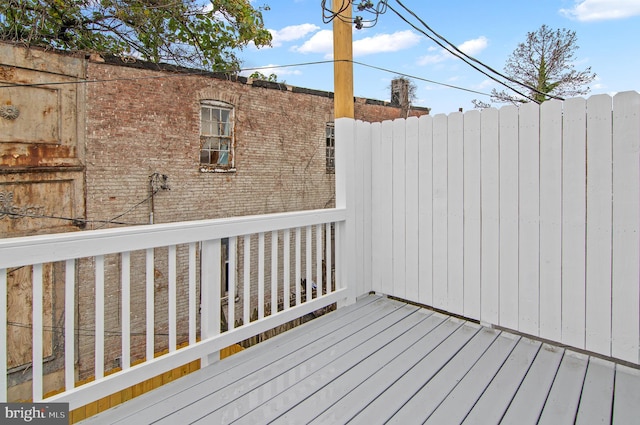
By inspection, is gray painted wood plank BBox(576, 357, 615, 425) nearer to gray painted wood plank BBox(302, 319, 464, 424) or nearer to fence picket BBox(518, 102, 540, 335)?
fence picket BBox(518, 102, 540, 335)

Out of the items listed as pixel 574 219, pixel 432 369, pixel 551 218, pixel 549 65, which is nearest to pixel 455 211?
pixel 551 218

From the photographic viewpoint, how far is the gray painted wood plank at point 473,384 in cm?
171

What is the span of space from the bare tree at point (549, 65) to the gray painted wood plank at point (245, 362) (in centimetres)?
1211

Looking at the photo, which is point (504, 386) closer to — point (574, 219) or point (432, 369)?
point (432, 369)

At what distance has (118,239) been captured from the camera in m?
1.76

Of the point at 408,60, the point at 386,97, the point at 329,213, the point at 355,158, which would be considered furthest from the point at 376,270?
the point at 386,97

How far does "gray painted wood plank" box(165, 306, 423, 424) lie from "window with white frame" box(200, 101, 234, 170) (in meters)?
5.76

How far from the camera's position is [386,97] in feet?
38.1

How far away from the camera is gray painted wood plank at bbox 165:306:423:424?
1744mm

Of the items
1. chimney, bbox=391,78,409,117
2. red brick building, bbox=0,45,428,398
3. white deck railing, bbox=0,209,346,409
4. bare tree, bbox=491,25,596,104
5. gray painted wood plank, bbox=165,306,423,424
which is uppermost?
bare tree, bbox=491,25,596,104

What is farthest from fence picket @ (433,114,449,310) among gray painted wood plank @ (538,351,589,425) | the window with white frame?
the window with white frame

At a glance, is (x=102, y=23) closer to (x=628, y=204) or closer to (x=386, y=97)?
(x=386, y=97)

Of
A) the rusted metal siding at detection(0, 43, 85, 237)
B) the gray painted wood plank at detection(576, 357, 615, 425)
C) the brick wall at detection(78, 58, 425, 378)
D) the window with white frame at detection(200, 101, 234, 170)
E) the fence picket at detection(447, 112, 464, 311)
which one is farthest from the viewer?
the window with white frame at detection(200, 101, 234, 170)

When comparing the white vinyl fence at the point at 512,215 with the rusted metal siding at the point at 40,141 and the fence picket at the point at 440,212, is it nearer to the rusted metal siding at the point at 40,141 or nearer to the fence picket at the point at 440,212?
the fence picket at the point at 440,212
